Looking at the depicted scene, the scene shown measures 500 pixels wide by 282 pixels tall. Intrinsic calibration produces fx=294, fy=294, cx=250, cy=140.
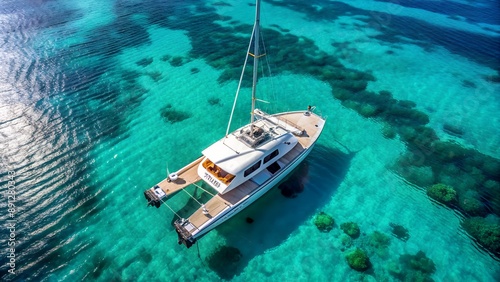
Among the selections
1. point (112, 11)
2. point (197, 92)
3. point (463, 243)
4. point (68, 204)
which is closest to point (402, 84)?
point (463, 243)

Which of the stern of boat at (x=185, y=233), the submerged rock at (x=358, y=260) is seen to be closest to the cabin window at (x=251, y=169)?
the stern of boat at (x=185, y=233)

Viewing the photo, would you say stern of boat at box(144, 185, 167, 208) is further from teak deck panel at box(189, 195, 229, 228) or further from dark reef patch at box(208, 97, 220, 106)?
dark reef patch at box(208, 97, 220, 106)

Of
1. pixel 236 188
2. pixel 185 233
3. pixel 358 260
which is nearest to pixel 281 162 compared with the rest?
pixel 236 188

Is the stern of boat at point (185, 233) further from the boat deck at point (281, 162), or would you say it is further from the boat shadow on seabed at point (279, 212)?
the boat shadow on seabed at point (279, 212)

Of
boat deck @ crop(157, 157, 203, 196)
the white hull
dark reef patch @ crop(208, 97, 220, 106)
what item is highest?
boat deck @ crop(157, 157, 203, 196)

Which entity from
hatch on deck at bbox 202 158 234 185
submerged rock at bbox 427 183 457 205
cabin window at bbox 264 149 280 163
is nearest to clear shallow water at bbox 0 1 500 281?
submerged rock at bbox 427 183 457 205

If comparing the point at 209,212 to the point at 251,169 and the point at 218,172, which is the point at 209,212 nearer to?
the point at 218,172
